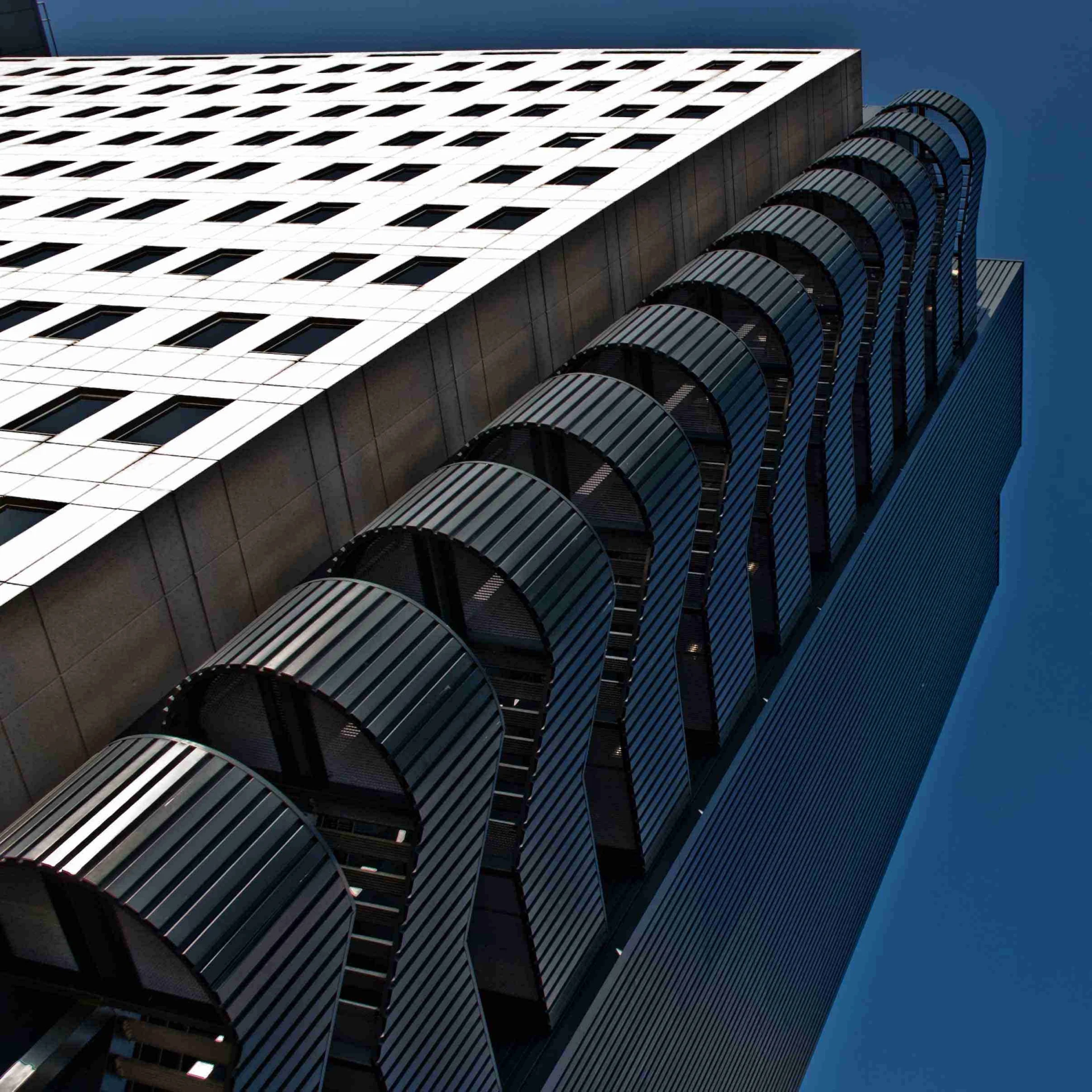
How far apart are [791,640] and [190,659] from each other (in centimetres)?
1717

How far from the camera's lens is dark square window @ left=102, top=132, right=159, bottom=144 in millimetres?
37312

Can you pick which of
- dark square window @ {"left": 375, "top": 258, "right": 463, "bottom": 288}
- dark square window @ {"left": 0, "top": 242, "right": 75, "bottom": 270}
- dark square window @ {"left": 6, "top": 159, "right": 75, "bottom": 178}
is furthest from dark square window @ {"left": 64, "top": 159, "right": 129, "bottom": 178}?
dark square window @ {"left": 375, "top": 258, "right": 463, "bottom": 288}

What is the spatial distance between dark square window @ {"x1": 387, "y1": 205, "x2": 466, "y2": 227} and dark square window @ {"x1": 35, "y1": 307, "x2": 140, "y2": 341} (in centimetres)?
662

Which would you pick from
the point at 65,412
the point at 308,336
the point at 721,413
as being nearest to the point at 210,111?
the point at 308,336

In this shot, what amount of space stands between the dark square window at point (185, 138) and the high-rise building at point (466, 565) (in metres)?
1.05

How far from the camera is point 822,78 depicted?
39.1 m

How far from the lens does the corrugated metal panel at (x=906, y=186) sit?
36531 mm

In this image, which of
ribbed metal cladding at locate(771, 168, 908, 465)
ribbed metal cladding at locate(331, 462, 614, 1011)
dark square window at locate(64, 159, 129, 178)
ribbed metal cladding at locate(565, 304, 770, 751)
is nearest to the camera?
ribbed metal cladding at locate(331, 462, 614, 1011)

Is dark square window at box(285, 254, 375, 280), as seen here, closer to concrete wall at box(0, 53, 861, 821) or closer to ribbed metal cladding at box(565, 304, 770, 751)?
concrete wall at box(0, 53, 861, 821)

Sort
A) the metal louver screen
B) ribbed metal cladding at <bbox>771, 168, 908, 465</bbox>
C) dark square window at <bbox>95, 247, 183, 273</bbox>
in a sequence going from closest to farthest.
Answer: the metal louver screen < dark square window at <bbox>95, 247, 183, 273</bbox> < ribbed metal cladding at <bbox>771, 168, 908, 465</bbox>

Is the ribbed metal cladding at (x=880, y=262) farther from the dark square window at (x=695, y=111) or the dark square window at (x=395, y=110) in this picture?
the dark square window at (x=395, y=110)

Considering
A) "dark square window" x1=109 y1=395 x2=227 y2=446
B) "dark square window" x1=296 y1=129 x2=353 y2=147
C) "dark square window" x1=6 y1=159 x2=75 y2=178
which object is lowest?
"dark square window" x1=109 y1=395 x2=227 y2=446

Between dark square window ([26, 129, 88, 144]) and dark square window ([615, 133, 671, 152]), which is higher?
dark square window ([26, 129, 88, 144])

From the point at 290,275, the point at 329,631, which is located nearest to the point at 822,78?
the point at 290,275
